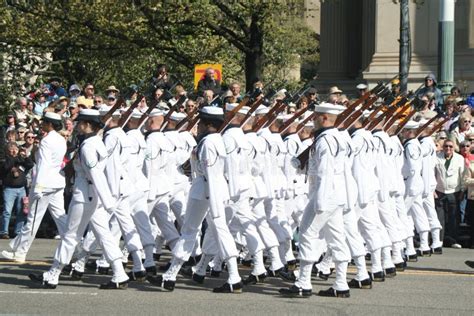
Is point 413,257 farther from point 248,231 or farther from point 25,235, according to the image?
point 25,235

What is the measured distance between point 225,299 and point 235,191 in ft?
4.22

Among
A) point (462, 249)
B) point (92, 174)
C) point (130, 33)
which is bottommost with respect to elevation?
point (462, 249)

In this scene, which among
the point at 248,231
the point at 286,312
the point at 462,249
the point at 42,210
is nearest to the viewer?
the point at 286,312

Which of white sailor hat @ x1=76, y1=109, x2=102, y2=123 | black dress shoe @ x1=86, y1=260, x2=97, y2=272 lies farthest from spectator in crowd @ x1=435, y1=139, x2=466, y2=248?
white sailor hat @ x1=76, y1=109, x2=102, y2=123

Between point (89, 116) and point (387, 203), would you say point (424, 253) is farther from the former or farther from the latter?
point (89, 116)

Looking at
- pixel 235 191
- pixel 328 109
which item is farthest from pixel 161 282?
pixel 328 109

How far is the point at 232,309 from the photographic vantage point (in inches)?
541

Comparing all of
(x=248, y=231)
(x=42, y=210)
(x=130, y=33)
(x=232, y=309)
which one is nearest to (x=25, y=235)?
(x=42, y=210)

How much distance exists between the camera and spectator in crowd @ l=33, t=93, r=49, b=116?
80.4ft

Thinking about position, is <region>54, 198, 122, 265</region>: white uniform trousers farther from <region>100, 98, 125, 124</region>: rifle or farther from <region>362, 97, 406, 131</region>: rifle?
<region>362, 97, 406, 131</region>: rifle

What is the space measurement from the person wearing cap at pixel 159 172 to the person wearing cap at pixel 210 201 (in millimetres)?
1532

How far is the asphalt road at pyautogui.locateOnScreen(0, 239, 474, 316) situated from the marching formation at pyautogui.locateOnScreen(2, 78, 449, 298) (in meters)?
0.20

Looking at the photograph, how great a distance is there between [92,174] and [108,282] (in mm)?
1257

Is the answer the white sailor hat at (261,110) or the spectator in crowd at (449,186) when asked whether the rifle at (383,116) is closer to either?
the white sailor hat at (261,110)
